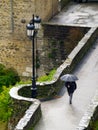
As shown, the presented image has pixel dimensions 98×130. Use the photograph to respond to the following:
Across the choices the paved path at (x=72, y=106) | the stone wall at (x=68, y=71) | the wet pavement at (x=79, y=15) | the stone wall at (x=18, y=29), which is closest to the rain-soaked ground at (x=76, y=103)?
the paved path at (x=72, y=106)

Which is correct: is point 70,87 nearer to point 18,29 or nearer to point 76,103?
point 76,103

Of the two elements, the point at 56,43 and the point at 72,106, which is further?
the point at 56,43

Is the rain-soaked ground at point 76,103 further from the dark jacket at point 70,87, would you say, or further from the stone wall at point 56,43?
the stone wall at point 56,43

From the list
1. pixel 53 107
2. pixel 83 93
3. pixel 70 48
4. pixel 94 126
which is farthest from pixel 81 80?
pixel 70 48

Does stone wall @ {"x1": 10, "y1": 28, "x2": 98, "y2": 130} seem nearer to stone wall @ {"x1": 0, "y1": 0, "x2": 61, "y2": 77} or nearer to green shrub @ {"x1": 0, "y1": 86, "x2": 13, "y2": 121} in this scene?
green shrub @ {"x1": 0, "y1": 86, "x2": 13, "y2": 121}

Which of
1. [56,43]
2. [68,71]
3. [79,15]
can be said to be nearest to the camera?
[68,71]

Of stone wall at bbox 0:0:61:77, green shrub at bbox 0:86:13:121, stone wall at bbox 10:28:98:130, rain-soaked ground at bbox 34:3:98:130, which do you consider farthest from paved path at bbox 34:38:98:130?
stone wall at bbox 0:0:61:77

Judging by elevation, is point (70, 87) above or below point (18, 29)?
above

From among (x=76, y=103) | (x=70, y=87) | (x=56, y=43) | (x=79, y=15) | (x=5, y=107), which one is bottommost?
(x=56, y=43)

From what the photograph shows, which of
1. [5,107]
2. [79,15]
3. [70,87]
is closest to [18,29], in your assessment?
[79,15]

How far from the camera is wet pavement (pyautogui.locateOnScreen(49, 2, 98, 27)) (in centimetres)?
3164

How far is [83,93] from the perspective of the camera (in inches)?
838

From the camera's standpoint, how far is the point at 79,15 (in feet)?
110

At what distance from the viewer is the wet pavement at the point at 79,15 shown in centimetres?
3164
